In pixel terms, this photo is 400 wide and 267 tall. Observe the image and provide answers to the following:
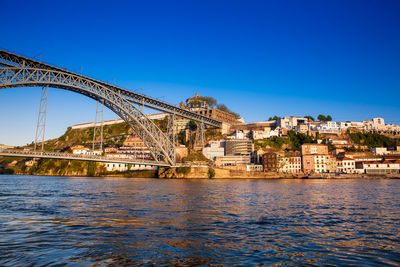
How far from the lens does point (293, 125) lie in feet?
283

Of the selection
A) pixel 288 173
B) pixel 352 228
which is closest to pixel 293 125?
pixel 288 173

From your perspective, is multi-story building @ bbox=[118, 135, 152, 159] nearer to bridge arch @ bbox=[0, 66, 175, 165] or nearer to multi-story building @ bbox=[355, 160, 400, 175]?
bridge arch @ bbox=[0, 66, 175, 165]

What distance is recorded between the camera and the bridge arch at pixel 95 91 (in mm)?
31305

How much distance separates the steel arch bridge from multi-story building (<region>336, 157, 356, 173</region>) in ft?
113

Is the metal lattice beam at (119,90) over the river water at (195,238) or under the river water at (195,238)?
over

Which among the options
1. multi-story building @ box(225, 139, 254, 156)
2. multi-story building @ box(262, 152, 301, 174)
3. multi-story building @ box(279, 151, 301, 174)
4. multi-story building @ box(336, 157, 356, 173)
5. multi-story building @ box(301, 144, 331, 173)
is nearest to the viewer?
multi-story building @ box(262, 152, 301, 174)

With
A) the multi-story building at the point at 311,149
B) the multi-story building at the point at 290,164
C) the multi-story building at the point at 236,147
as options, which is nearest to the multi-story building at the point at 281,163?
the multi-story building at the point at 290,164

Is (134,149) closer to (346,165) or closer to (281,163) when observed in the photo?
(281,163)

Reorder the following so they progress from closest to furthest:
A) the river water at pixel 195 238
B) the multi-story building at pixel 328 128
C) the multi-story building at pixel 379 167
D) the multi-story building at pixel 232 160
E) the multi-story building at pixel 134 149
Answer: the river water at pixel 195 238 → the multi-story building at pixel 379 167 → the multi-story building at pixel 232 160 → the multi-story building at pixel 134 149 → the multi-story building at pixel 328 128

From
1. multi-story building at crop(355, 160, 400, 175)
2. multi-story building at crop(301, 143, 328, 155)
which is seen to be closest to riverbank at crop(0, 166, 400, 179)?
multi-story building at crop(355, 160, 400, 175)

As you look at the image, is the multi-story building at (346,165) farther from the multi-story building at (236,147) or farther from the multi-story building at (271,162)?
the multi-story building at (236,147)

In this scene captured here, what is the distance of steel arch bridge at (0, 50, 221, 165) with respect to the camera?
103ft

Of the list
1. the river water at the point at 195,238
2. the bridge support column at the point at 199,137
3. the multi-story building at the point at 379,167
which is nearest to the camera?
the river water at the point at 195,238

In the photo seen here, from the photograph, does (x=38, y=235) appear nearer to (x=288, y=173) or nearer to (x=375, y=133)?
(x=288, y=173)
